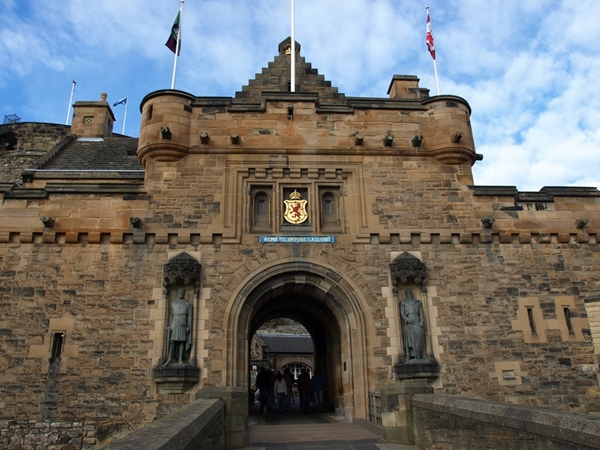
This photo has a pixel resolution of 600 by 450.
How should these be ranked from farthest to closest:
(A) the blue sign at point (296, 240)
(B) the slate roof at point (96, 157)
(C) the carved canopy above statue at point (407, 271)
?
1. (B) the slate roof at point (96, 157)
2. (A) the blue sign at point (296, 240)
3. (C) the carved canopy above statue at point (407, 271)

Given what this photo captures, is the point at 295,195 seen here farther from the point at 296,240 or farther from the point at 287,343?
the point at 287,343

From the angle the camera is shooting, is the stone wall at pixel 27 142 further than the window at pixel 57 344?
Yes

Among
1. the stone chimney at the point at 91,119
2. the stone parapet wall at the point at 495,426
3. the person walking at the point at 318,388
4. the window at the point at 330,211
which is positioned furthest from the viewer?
the stone chimney at the point at 91,119

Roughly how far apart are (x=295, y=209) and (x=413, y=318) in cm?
403

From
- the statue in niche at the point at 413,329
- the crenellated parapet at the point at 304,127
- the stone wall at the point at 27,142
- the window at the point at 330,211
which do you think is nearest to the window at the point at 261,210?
the crenellated parapet at the point at 304,127

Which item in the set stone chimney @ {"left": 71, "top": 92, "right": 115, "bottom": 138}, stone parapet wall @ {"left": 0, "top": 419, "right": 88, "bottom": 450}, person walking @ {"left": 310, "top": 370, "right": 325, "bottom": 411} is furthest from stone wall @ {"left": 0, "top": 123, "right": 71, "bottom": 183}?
person walking @ {"left": 310, "top": 370, "right": 325, "bottom": 411}

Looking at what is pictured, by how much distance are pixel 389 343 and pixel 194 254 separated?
5169 millimetres

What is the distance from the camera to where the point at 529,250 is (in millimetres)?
12820

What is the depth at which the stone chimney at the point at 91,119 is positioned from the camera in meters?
21.4

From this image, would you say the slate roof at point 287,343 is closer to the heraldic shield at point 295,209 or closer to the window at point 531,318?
the heraldic shield at point 295,209

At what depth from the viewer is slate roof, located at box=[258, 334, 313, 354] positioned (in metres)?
35.0

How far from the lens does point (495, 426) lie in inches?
218

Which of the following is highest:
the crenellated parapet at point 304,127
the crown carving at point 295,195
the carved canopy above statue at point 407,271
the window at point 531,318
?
the crenellated parapet at point 304,127

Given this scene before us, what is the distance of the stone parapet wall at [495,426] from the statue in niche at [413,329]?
329 cm
